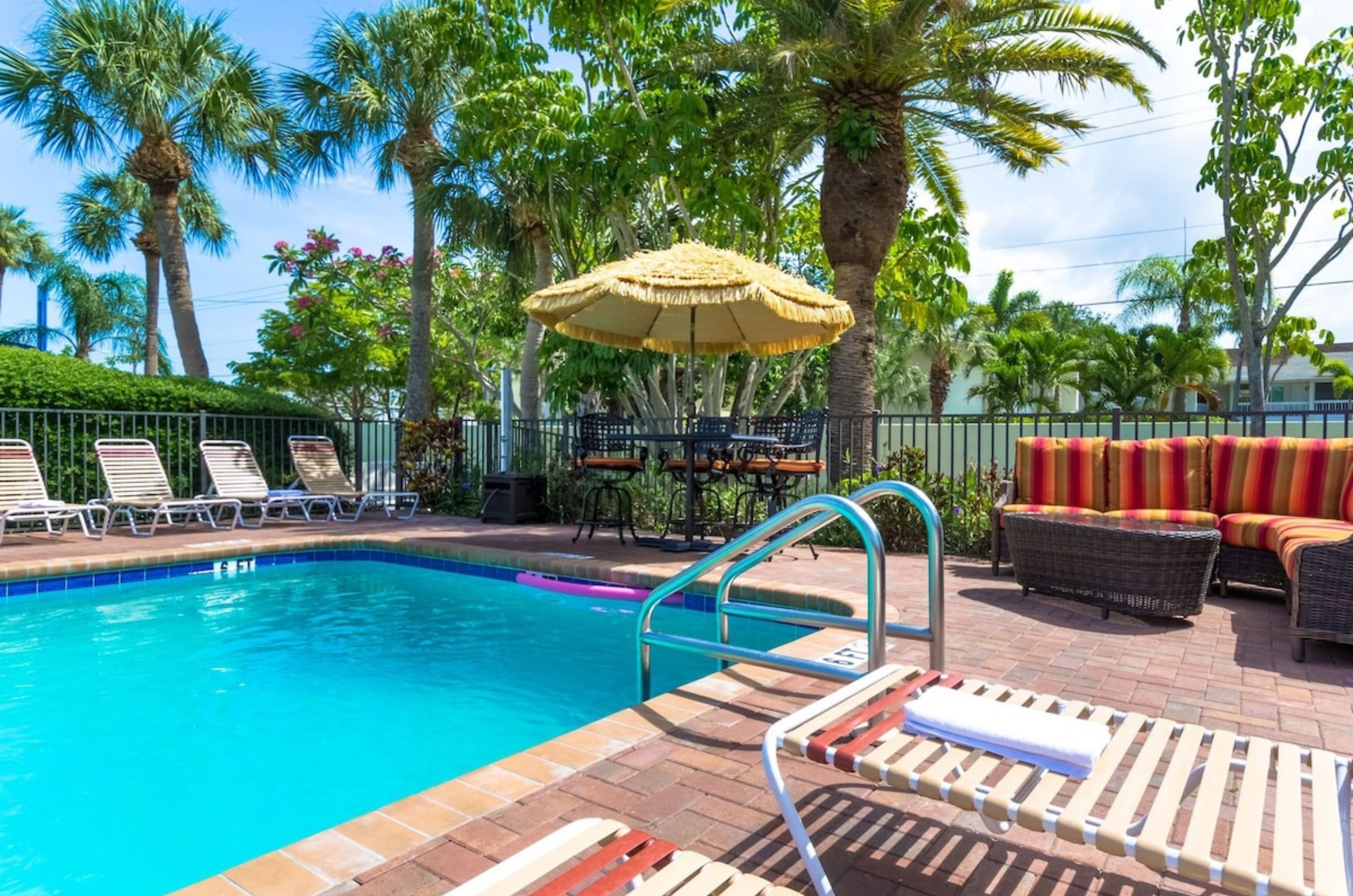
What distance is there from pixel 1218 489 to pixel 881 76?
18.3ft

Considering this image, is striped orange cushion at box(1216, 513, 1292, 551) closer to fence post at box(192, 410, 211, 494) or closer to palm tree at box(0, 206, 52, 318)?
fence post at box(192, 410, 211, 494)

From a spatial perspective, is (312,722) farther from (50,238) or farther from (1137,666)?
(50,238)

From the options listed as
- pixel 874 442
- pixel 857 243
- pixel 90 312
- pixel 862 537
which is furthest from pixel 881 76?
pixel 90 312

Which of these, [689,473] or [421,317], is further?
[421,317]

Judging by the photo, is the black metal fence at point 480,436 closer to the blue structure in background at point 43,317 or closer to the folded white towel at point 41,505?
the folded white towel at point 41,505

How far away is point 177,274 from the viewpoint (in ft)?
47.8

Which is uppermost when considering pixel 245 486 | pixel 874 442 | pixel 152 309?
pixel 152 309

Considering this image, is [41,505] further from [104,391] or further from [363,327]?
[363,327]

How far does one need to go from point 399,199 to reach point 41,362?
6.13 meters

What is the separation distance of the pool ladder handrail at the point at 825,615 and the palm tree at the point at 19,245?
38.8m

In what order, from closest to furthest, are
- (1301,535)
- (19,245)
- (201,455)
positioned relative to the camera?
(1301,535) → (201,455) → (19,245)

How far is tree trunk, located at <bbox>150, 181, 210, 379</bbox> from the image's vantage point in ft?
47.8

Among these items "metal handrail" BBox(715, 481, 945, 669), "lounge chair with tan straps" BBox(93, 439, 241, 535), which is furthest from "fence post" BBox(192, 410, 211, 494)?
"metal handrail" BBox(715, 481, 945, 669)

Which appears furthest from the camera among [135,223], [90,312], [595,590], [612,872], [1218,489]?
[90,312]
